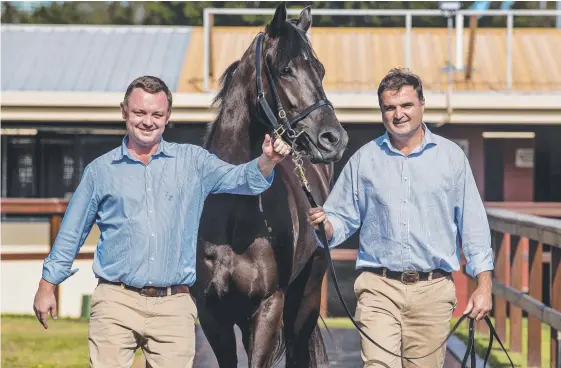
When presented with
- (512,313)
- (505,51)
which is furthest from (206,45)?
(512,313)

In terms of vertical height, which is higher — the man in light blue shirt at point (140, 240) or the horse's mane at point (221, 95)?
the horse's mane at point (221, 95)

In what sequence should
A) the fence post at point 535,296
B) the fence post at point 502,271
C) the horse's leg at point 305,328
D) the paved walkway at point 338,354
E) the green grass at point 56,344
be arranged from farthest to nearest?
the fence post at point 502,271, the green grass at point 56,344, the paved walkway at point 338,354, the fence post at point 535,296, the horse's leg at point 305,328

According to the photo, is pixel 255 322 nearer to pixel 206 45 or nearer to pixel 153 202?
pixel 153 202

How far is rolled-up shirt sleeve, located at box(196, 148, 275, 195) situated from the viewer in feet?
13.7

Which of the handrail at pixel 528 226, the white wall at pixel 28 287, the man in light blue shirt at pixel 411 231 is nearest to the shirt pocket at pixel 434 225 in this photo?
the man in light blue shirt at pixel 411 231

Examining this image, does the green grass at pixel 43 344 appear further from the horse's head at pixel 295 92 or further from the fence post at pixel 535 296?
the horse's head at pixel 295 92

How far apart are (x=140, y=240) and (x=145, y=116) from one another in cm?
50

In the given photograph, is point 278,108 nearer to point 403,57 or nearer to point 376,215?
point 376,215

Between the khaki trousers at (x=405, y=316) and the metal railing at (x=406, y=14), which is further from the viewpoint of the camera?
the metal railing at (x=406, y=14)

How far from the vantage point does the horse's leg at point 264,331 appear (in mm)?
→ 4855

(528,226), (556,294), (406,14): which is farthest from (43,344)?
(406,14)

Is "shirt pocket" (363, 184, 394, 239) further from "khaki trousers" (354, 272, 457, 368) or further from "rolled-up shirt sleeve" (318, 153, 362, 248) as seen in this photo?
"khaki trousers" (354, 272, 457, 368)

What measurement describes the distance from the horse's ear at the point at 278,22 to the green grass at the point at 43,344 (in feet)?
12.3

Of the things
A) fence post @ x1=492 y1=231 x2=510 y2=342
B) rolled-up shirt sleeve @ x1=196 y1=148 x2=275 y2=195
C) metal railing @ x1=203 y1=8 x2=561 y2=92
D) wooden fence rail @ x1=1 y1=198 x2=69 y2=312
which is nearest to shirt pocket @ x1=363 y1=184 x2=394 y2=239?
rolled-up shirt sleeve @ x1=196 y1=148 x2=275 y2=195
